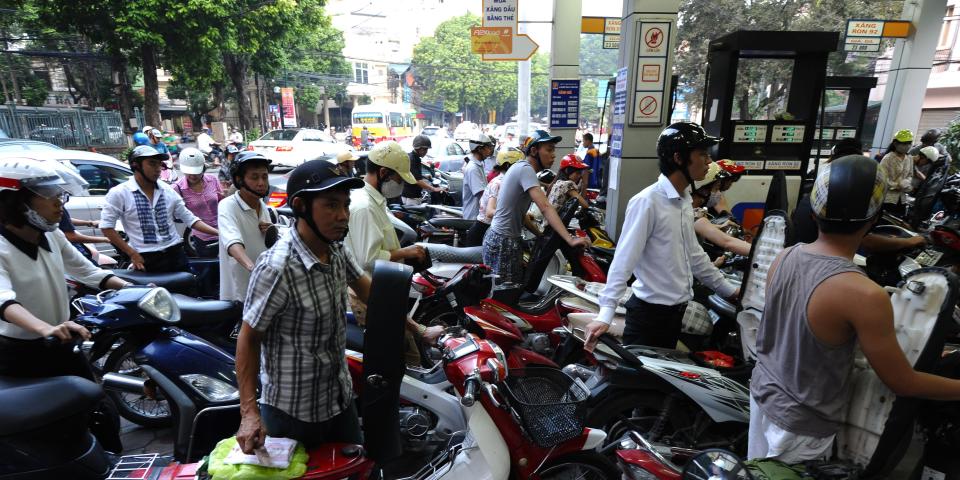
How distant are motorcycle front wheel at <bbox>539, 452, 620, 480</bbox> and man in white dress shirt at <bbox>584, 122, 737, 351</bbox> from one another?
0.51m

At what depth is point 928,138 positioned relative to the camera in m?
9.92

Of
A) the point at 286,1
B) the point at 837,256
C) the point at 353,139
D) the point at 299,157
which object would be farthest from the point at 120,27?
the point at 837,256

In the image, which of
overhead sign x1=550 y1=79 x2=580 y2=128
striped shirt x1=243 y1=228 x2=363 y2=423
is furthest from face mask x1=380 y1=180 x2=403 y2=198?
overhead sign x1=550 y1=79 x2=580 y2=128

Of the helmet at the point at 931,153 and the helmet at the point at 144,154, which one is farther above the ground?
the helmet at the point at 144,154

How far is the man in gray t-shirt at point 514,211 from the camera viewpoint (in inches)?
167

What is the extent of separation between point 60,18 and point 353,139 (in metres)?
16.0

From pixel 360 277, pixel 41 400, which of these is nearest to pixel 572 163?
pixel 360 277

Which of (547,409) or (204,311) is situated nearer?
(547,409)

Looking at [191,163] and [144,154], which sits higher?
[144,154]

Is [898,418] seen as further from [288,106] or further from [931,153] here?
[288,106]

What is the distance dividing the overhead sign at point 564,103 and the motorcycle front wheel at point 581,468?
8.59 metres

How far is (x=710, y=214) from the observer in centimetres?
528

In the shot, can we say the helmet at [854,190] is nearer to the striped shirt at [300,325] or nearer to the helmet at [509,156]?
the striped shirt at [300,325]

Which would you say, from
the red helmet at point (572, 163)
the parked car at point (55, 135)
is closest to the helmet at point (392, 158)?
the red helmet at point (572, 163)
